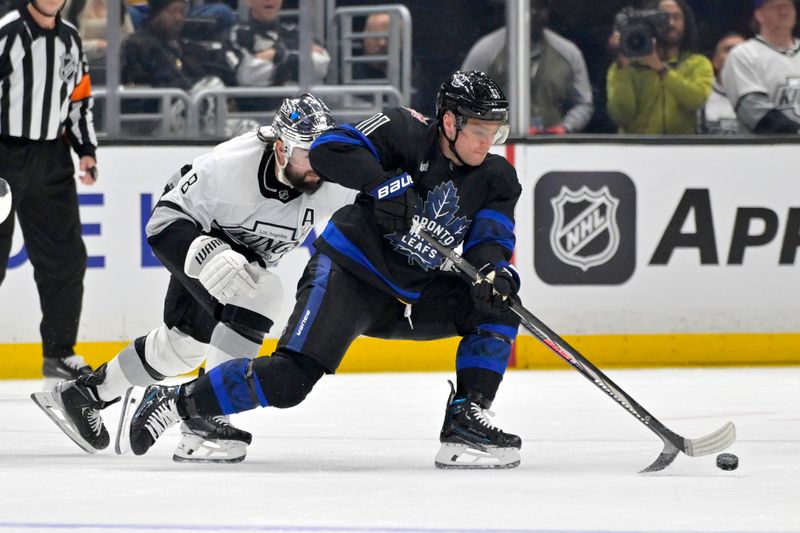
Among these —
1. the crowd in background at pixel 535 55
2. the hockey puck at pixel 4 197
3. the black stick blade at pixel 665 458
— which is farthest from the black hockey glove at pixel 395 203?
the crowd in background at pixel 535 55

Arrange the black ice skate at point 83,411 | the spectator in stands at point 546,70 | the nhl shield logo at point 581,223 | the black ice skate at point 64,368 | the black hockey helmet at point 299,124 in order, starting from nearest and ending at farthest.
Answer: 1. the black hockey helmet at point 299,124
2. the black ice skate at point 83,411
3. the black ice skate at point 64,368
4. the nhl shield logo at point 581,223
5. the spectator in stands at point 546,70

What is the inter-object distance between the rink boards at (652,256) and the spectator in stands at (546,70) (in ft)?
0.41

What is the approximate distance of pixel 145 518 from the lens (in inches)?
107

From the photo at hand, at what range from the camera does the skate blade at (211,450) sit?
3.57 metres

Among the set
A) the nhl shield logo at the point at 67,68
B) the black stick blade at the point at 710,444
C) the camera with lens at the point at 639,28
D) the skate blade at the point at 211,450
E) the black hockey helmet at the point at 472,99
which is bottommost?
the skate blade at the point at 211,450

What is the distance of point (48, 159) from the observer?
5.28 metres

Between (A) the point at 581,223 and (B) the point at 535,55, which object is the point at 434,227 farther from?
(B) the point at 535,55

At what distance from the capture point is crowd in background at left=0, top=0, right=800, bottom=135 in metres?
5.95

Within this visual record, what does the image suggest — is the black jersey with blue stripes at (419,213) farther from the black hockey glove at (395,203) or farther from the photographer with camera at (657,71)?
the photographer with camera at (657,71)

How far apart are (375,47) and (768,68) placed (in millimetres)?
1525

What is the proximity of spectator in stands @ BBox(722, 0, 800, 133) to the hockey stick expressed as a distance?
9.42ft

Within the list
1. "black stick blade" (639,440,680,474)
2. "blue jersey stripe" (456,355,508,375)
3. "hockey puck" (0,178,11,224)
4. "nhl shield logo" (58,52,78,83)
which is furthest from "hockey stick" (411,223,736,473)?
"nhl shield logo" (58,52,78,83)

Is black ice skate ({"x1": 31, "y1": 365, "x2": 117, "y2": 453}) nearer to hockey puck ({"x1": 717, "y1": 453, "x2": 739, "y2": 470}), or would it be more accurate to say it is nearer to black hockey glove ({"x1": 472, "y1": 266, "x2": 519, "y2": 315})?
black hockey glove ({"x1": 472, "y1": 266, "x2": 519, "y2": 315})

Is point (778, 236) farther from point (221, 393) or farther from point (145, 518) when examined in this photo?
point (145, 518)
